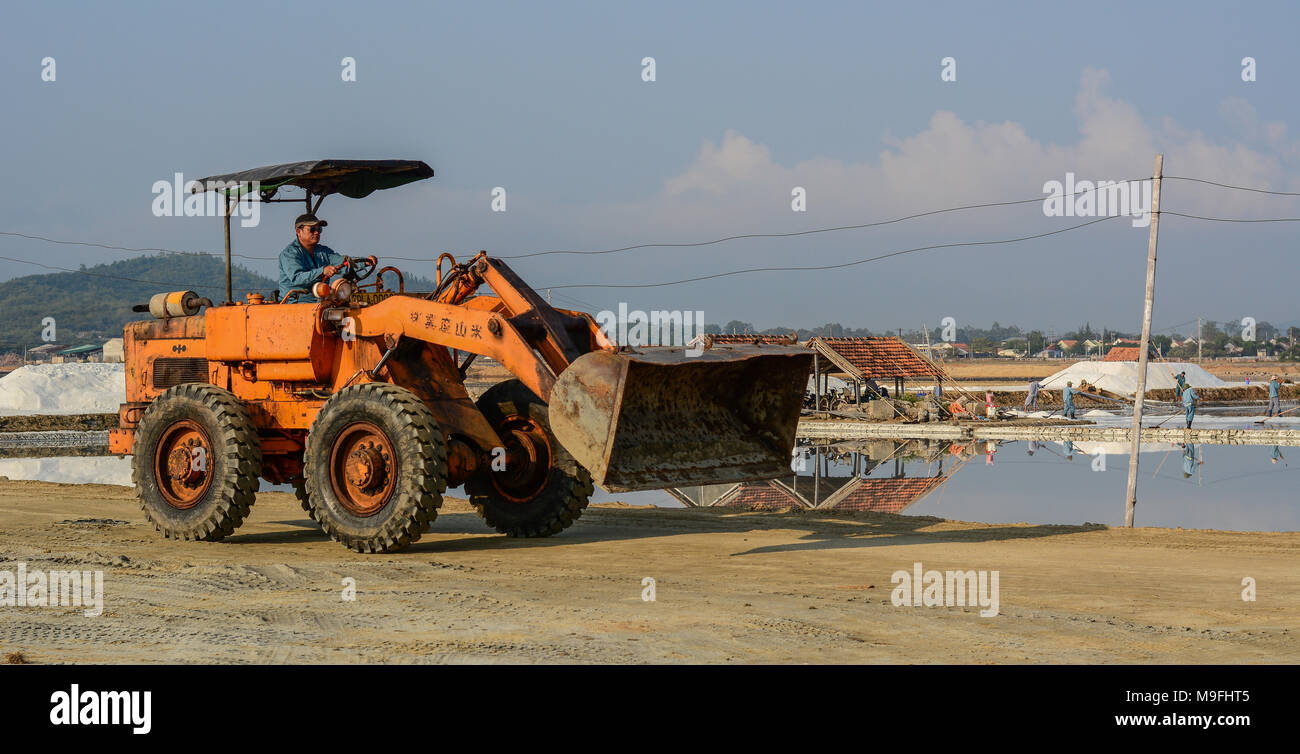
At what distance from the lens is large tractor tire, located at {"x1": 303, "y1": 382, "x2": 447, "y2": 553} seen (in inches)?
399

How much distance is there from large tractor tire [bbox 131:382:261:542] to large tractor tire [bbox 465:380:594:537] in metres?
2.15

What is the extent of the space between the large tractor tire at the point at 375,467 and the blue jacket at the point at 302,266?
1801 millimetres

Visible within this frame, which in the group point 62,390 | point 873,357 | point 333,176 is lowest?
point 62,390

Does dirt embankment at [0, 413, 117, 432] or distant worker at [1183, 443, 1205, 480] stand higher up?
dirt embankment at [0, 413, 117, 432]

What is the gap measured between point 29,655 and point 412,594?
2.59 meters

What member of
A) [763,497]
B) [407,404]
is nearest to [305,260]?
[407,404]

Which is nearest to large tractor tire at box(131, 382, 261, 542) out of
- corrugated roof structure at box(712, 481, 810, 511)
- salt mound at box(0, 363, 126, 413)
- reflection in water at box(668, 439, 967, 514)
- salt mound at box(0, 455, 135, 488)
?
reflection in water at box(668, 439, 967, 514)

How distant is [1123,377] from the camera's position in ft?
263

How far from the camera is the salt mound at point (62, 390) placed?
35.0 meters

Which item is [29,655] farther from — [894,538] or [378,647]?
[894,538]

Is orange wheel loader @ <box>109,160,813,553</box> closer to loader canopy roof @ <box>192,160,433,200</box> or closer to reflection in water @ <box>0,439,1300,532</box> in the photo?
loader canopy roof @ <box>192,160,433,200</box>

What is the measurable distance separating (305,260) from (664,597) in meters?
5.86

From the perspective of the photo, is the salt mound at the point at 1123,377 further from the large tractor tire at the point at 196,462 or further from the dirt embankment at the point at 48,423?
the large tractor tire at the point at 196,462

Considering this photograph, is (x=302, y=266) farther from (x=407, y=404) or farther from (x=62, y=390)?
(x=62, y=390)
